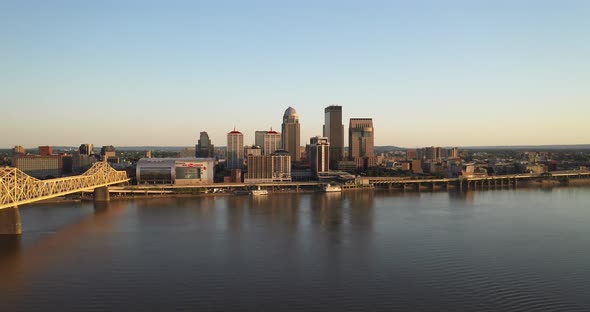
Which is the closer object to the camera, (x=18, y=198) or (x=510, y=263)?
(x=510, y=263)

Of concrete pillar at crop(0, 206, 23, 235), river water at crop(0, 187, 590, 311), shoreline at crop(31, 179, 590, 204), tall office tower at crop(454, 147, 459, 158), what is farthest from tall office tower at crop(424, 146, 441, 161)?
concrete pillar at crop(0, 206, 23, 235)

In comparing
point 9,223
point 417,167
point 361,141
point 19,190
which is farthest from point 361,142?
point 9,223

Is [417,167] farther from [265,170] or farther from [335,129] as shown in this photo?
[265,170]

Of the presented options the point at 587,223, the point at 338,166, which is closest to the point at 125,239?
the point at 587,223

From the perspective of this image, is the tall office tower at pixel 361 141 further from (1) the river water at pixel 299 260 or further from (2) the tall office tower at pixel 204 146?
(1) the river water at pixel 299 260

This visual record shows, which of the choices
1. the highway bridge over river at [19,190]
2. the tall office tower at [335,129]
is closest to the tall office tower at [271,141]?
the tall office tower at [335,129]

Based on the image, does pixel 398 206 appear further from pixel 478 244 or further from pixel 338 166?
pixel 338 166
